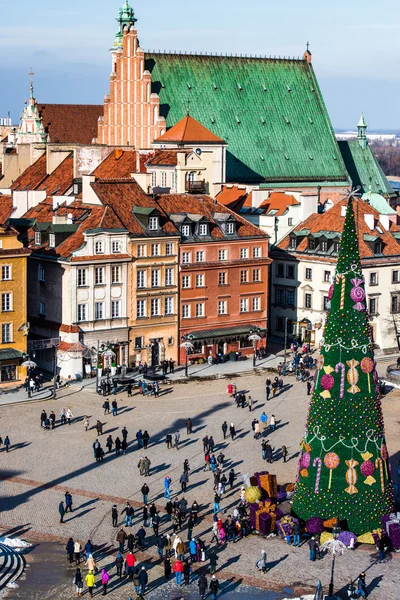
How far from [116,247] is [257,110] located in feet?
150

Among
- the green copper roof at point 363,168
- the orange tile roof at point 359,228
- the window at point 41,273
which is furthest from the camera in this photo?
the green copper roof at point 363,168

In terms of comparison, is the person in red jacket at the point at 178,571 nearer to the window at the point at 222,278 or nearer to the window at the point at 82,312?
the window at the point at 82,312

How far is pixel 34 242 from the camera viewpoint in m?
98.4

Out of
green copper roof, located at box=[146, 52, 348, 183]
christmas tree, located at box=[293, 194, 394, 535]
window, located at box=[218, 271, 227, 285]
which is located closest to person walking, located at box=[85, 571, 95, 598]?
christmas tree, located at box=[293, 194, 394, 535]

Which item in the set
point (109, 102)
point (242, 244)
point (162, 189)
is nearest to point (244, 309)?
point (242, 244)

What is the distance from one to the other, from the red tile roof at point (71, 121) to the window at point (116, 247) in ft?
231

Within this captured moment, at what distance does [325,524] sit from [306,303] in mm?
50006

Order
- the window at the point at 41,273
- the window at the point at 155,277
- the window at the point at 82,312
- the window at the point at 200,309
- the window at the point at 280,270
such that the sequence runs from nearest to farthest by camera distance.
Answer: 1. the window at the point at 82,312
2. the window at the point at 41,273
3. the window at the point at 155,277
4. the window at the point at 200,309
5. the window at the point at 280,270

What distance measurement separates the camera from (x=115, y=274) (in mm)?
95812

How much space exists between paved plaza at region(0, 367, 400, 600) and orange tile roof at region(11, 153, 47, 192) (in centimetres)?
3181

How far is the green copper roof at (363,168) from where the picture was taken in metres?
149

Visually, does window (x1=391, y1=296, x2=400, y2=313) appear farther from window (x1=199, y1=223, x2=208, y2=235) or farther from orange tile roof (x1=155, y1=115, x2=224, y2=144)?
orange tile roof (x1=155, y1=115, x2=224, y2=144)

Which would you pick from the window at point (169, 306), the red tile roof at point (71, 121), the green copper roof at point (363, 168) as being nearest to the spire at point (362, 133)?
the green copper roof at point (363, 168)

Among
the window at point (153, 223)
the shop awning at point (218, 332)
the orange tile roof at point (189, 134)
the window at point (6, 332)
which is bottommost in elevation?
the shop awning at point (218, 332)
